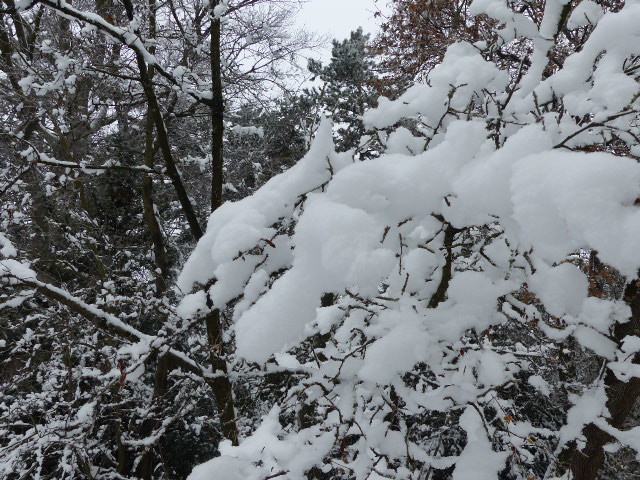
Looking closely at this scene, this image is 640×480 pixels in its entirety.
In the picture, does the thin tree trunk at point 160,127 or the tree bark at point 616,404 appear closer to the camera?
the tree bark at point 616,404

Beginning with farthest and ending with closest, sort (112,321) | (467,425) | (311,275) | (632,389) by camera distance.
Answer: (112,321) → (632,389) → (467,425) → (311,275)

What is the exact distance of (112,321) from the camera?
3621 millimetres

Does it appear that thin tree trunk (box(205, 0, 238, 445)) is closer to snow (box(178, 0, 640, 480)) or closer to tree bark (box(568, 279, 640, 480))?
snow (box(178, 0, 640, 480))

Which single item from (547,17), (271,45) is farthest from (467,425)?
(271,45)

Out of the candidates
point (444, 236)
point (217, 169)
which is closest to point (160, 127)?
point (217, 169)

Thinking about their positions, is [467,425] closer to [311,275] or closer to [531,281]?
[531,281]

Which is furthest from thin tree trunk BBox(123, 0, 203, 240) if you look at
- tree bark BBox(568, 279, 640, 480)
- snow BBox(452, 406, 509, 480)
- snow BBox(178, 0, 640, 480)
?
tree bark BBox(568, 279, 640, 480)

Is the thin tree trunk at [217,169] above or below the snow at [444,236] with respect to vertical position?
above

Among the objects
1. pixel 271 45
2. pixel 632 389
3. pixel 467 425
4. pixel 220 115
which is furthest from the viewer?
pixel 271 45

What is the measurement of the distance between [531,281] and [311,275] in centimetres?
69

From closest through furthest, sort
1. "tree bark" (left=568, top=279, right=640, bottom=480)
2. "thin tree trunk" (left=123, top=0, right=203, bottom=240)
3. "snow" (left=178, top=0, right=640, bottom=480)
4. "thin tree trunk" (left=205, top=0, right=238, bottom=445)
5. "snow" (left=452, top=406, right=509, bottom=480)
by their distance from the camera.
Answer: "snow" (left=178, top=0, right=640, bottom=480), "snow" (left=452, top=406, right=509, bottom=480), "tree bark" (left=568, top=279, right=640, bottom=480), "thin tree trunk" (left=123, top=0, right=203, bottom=240), "thin tree trunk" (left=205, top=0, right=238, bottom=445)

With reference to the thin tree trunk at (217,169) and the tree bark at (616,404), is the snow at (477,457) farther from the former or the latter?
the thin tree trunk at (217,169)

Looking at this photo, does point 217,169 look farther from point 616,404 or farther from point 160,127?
point 616,404

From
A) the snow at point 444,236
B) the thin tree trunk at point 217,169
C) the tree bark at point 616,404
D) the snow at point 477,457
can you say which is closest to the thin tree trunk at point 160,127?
the thin tree trunk at point 217,169
